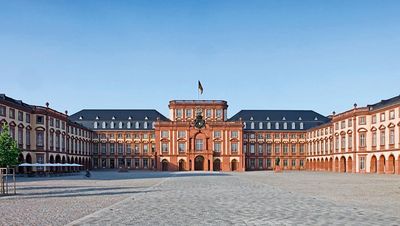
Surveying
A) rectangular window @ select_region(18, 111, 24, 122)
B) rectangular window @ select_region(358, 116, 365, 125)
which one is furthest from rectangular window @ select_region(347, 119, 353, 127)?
rectangular window @ select_region(18, 111, 24, 122)

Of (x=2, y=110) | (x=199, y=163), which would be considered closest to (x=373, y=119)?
(x=199, y=163)

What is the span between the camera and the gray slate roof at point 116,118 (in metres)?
110

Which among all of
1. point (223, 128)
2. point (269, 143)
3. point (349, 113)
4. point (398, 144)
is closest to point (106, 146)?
point (223, 128)

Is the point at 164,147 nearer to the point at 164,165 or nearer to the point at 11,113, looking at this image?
the point at 164,165

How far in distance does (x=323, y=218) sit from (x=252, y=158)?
9455 centimetres

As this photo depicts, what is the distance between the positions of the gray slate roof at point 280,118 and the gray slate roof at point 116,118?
68.4 ft

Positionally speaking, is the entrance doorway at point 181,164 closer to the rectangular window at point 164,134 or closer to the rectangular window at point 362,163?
the rectangular window at point 164,134

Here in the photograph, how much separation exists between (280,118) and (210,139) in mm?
21180

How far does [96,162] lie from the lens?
356ft

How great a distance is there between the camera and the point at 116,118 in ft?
365

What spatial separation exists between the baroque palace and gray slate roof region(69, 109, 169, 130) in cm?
23

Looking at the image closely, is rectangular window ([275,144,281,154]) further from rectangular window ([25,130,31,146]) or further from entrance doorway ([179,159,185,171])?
rectangular window ([25,130,31,146])

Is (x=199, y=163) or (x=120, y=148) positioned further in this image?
(x=120, y=148)

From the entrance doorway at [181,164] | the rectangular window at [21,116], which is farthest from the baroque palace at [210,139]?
the rectangular window at [21,116]
